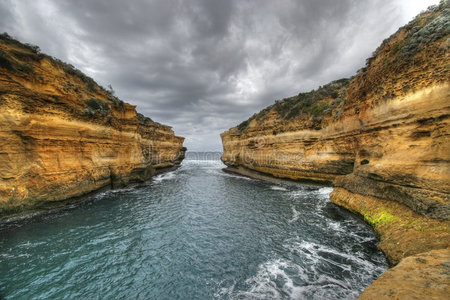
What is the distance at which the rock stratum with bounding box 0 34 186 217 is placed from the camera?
974 centimetres

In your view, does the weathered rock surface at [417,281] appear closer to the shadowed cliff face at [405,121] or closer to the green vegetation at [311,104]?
Result: the shadowed cliff face at [405,121]

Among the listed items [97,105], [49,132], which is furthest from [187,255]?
[97,105]

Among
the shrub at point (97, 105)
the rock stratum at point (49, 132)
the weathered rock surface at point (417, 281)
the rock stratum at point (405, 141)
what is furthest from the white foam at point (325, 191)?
the shrub at point (97, 105)

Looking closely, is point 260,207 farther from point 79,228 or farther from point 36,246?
point 36,246

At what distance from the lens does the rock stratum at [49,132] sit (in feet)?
32.0

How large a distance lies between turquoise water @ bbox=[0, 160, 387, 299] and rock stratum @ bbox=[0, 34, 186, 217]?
6.76 feet

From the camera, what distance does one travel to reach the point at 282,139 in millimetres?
24453

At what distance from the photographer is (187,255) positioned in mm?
7199

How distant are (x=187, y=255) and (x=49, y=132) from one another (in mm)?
12593

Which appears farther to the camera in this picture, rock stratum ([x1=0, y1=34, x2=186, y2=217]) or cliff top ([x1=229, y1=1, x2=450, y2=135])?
rock stratum ([x1=0, y1=34, x2=186, y2=217])

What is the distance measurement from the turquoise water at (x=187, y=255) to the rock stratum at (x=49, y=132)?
2.06m

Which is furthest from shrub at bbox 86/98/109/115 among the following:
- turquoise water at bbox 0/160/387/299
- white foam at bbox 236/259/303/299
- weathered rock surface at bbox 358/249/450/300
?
weathered rock surface at bbox 358/249/450/300

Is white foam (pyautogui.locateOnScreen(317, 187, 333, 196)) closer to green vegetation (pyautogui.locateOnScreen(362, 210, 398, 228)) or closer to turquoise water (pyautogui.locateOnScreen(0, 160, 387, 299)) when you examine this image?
turquoise water (pyautogui.locateOnScreen(0, 160, 387, 299))

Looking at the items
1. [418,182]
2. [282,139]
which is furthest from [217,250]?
[282,139]
